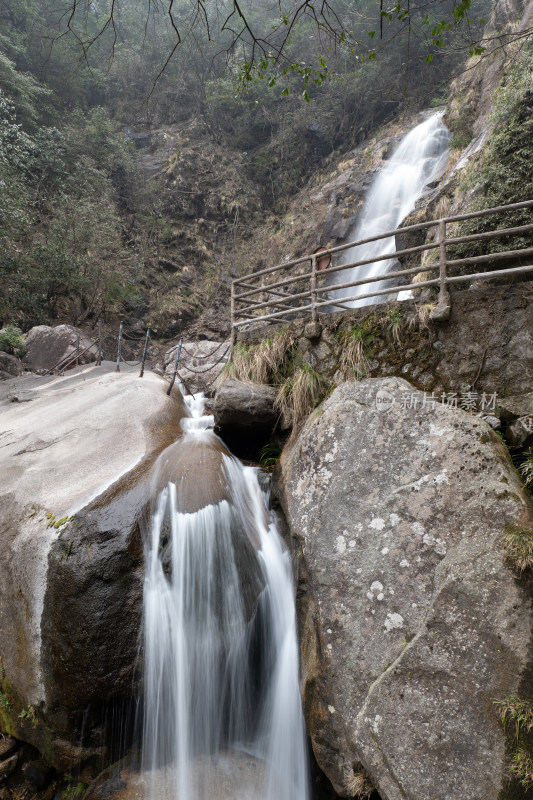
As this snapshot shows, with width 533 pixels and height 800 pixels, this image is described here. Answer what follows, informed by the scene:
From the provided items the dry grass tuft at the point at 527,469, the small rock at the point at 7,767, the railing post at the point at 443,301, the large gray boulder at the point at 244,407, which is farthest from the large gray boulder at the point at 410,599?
the small rock at the point at 7,767

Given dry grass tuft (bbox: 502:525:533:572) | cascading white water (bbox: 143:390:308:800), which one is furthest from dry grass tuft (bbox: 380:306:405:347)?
cascading white water (bbox: 143:390:308:800)

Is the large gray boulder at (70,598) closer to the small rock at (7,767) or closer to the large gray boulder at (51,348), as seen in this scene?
the small rock at (7,767)

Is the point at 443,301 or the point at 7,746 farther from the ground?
the point at 443,301

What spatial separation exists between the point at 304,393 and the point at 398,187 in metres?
12.9

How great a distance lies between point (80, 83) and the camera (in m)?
23.8

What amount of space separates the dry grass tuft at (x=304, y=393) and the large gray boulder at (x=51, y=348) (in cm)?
933

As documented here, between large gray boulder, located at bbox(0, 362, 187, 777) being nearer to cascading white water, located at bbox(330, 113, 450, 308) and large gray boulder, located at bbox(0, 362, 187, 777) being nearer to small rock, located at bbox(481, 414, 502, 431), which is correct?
small rock, located at bbox(481, 414, 502, 431)

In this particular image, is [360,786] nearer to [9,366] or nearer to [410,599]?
[410,599]

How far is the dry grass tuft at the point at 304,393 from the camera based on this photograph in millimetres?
6496

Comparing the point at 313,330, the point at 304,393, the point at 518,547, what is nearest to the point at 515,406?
the point at 518,547

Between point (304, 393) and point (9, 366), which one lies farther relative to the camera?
point (9, 366)

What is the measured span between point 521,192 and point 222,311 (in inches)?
530

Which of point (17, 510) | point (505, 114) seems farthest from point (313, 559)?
point (505, 114)

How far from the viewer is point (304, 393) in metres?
6.55
